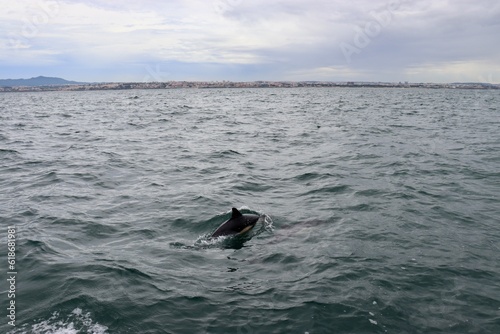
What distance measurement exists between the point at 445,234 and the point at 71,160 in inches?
891

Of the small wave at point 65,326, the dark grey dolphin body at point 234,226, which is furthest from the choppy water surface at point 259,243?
the dark grey dolphin body at point 234,226

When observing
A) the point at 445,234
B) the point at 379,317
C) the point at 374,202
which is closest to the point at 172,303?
the point at 379,317

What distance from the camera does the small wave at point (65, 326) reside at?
790cm

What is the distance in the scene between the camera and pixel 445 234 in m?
13.1

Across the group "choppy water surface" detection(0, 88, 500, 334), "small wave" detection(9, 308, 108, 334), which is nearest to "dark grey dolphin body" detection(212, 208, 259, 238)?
"choppy water surface" detection(0, 88, 500, 334)

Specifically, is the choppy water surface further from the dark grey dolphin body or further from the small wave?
the dark grey dolphin body

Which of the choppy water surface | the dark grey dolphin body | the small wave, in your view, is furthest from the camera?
the dark grey dolphin body

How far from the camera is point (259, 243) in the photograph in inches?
510

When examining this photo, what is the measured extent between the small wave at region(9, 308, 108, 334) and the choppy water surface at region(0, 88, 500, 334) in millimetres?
41

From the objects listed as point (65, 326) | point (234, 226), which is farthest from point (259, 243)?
point (65, 326)

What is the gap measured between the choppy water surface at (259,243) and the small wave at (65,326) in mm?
41

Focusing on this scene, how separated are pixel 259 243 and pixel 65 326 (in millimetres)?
6427

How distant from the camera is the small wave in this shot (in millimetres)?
7902

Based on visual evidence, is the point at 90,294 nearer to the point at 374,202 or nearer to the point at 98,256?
the point at 98,256
